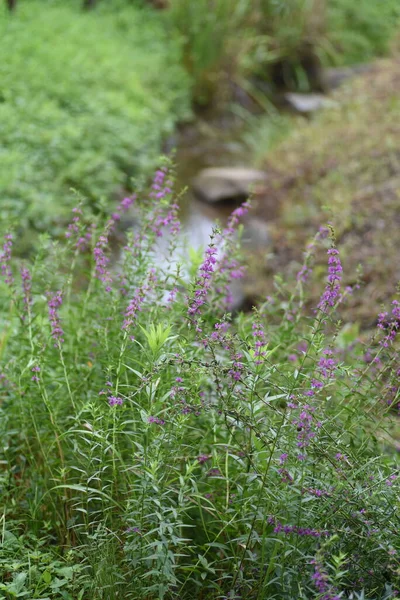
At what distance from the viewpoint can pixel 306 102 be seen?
11297 millimetres

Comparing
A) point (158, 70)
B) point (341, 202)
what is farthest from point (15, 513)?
point (158, 70)

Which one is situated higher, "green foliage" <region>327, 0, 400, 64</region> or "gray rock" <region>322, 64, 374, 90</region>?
"green foliage" <region>327, 0, 400, 64</region>

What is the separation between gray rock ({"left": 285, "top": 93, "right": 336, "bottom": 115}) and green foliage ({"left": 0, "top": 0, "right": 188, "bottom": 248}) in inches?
83.4

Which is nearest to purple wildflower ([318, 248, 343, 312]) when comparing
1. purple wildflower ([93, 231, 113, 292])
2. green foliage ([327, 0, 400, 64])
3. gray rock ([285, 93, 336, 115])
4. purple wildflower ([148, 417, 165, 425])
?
purple wildflower ([148, 417, 165, 425])

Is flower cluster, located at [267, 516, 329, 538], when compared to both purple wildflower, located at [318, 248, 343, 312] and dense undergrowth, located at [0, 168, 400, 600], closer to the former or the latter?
dense undergrowth, located at [0, 168, 400, 600]

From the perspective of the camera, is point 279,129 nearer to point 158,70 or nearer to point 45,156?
point 158,70

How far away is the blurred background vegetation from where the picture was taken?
20.7ft

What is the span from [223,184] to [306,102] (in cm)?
409

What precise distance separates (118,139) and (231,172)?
1.53 metres

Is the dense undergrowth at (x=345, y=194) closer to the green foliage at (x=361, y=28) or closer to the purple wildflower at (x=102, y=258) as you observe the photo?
the purple wildflower at (x=102, y=258)

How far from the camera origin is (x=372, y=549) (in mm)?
1939

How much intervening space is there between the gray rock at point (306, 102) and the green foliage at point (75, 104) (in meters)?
2.12

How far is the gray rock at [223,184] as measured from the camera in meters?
7.85

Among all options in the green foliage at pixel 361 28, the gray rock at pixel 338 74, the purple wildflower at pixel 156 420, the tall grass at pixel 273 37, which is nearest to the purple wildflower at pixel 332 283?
the purple wildflower at pixel 156 420
